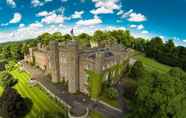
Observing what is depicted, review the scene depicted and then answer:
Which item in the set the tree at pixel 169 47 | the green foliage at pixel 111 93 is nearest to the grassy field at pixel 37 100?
the green foliage at pixel 111 93

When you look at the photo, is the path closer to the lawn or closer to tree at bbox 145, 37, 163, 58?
the lawn

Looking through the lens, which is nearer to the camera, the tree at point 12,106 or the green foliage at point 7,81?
the tree at point 12,106

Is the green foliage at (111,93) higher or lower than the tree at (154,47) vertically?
lower

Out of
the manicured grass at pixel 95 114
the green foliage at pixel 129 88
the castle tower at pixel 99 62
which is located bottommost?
the manicured grass at pixel 95 114

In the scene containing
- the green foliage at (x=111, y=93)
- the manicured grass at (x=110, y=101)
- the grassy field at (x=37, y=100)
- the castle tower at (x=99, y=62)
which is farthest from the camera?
the green foliage at (x=111, y=93)

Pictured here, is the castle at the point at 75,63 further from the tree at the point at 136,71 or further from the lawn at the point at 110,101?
the tree at the point at 136,71

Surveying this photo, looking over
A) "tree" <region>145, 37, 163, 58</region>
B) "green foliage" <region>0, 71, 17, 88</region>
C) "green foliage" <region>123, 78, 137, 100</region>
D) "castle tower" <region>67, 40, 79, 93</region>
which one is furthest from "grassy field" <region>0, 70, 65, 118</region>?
"tree" <region>145, 37, 163, 58</region>

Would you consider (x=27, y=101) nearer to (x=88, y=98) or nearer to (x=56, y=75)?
(x=56, y=75)

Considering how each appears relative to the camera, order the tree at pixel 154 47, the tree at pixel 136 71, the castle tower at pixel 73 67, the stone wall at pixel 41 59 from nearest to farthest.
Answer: the castle tower at pixel 73 67 → the tree at pixel 136 71 → the stone wall at pixel 41 59 → the tree at pixel 154 47

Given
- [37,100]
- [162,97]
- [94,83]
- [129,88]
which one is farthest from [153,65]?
[162,97]
